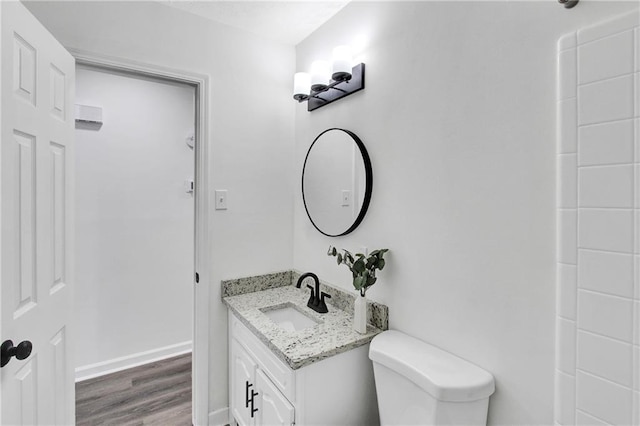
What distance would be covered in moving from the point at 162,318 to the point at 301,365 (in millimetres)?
1953

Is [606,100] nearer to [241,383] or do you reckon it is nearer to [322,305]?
[322,305]

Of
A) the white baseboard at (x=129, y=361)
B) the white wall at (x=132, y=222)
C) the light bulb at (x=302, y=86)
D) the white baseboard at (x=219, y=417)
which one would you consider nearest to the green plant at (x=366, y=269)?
the light bulb at (x=302, y=86)

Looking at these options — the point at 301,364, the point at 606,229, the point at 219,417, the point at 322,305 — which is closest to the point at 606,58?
the point at 606,229

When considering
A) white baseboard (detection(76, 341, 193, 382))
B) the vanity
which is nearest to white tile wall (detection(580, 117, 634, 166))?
the vanity

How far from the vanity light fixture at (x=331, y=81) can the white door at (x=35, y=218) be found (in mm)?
1076

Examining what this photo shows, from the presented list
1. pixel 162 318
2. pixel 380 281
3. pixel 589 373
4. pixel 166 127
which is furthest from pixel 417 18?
pixel 162 318

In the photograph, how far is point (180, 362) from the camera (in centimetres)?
260

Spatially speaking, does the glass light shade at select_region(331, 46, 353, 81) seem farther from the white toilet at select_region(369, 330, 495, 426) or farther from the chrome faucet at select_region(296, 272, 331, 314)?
the white toilet at select_region(369, 330, 495, 426)

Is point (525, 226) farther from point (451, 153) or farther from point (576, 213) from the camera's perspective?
point (451, 153)

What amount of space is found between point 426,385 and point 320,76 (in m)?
1.45

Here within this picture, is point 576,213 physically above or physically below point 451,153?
below

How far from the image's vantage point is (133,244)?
2.49 m

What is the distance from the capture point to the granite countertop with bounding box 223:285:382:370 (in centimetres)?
122

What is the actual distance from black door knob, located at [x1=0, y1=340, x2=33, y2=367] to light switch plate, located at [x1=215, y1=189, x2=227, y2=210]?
3.29 feet
